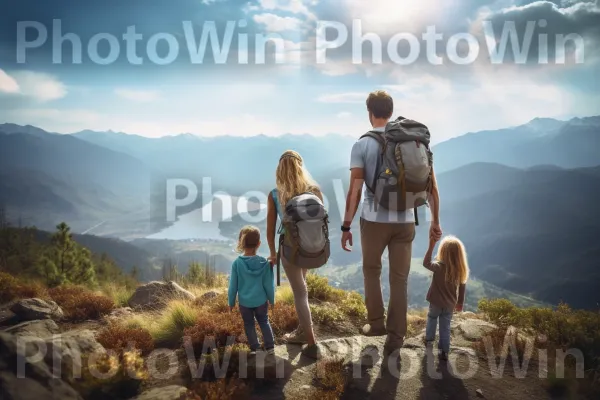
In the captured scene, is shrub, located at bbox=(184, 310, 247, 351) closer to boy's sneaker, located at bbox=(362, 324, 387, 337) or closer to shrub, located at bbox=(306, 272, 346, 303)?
boy's sneaker, located at bbox=(362, 324, 387, 337)

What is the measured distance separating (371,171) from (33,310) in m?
6.93

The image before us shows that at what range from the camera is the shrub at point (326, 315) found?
746cm

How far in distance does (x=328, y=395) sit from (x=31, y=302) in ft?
21.4

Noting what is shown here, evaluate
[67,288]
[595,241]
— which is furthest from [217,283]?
[595,241]

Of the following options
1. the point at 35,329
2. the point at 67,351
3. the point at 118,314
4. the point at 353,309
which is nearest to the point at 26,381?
the point at 67,351

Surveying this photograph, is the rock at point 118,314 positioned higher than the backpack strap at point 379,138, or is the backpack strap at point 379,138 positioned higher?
the backpack strap at point 379,138

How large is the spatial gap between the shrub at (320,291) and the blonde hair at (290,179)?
416 centimetres

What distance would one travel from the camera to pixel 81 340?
4.52 m

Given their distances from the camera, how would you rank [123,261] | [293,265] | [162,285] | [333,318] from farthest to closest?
[123,261]
[162,285]
[333,318]
[293,265]

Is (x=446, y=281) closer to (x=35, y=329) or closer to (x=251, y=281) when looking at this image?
(x=251, y=281)

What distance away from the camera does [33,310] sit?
25.1 feet

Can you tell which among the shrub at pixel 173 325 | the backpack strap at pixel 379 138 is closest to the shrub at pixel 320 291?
the shrub at pixel 173 325

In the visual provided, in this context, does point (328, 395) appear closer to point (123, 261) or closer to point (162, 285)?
point (162, 285)

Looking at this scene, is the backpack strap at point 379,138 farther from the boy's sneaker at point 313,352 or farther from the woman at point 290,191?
the boy's sneaker at point 313,352
